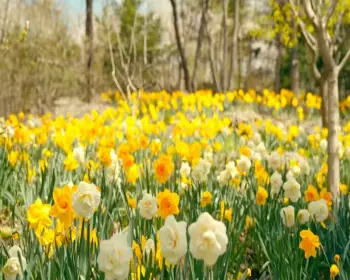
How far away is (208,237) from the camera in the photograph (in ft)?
4.64

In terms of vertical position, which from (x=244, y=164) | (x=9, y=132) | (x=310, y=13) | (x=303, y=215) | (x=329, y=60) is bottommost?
(x=303, y=215)

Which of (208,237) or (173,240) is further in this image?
(173,240)

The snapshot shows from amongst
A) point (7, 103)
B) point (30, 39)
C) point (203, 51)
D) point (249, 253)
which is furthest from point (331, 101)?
point (203, 51)

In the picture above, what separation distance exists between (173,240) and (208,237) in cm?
14

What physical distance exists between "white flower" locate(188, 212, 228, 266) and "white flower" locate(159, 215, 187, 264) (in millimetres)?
65

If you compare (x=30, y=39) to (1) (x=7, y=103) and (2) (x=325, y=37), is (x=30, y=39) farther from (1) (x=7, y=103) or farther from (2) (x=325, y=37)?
(2) (x=325, y=37)

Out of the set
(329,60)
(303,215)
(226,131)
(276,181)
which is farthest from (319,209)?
(226,131)

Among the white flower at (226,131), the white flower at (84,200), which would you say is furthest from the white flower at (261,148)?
the white flower at (84,200)

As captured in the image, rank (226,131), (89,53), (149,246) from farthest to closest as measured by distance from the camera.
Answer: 1. (89,53)
2. (226,131)
3. (149,246)

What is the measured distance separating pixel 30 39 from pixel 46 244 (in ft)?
34.8

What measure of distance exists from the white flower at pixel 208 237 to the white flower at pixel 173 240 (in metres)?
0.06

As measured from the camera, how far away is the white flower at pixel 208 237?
141cm

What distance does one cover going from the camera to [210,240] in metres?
1.42

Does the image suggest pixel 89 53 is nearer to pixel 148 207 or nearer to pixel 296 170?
pixel 296 170
